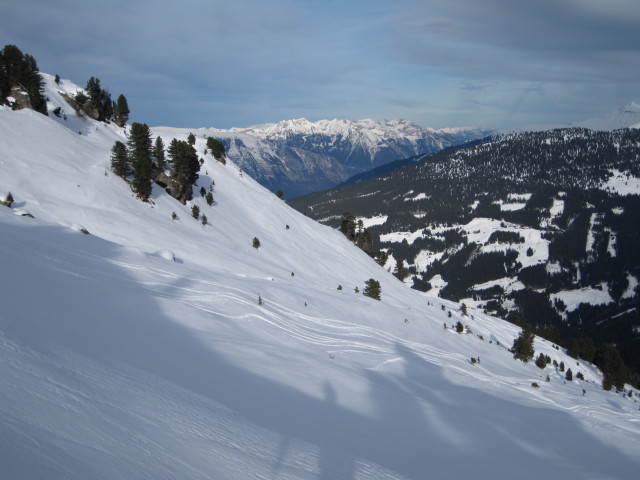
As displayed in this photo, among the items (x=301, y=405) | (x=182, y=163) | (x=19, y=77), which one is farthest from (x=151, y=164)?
(x=301, y=405)

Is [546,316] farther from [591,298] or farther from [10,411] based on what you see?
[10,411]

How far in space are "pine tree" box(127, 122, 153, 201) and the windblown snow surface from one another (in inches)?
379

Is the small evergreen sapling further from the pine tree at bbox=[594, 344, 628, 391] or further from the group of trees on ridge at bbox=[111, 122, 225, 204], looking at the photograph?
the pine tree at bbox=[594, 344, 628, 391]

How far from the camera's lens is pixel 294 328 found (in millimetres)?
15391

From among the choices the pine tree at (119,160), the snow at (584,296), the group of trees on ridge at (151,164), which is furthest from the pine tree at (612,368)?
the snow at (584,296)

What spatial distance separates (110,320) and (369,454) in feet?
21.1

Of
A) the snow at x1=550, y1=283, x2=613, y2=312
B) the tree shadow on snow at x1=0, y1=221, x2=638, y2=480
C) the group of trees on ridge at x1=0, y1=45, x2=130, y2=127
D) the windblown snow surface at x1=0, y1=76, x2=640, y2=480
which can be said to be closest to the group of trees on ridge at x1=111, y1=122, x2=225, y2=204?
the group of trees on ridge at x1=0, y1=45, x2=130, y2=127

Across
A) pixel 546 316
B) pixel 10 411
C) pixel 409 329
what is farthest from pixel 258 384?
pixel 546 316

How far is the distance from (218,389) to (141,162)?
31835 millimetres

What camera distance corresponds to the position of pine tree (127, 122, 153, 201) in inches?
1325

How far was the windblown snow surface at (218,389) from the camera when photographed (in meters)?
4.28

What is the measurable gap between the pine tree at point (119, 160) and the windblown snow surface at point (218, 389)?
1029cm

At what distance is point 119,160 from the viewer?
3431 centimetres

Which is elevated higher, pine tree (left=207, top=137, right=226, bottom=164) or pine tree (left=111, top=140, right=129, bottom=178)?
pine tree (left=207, top=137, right=226, bottom=164)
